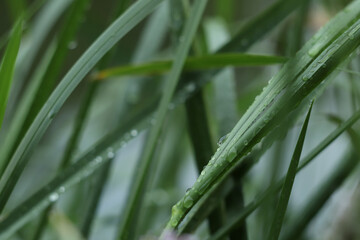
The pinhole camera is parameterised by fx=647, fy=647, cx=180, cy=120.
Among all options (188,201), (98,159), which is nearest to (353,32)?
(188,201)

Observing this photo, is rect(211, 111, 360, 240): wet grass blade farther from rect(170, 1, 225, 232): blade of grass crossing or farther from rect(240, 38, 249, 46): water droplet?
rect(240, 38, 249, 46): water droplet

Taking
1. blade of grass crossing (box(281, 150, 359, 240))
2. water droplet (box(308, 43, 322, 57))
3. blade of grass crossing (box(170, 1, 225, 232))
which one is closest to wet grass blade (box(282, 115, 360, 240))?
blade of grass crossing (box(281, 150, 359, 240))

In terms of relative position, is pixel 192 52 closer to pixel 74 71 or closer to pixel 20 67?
pixel 74 71

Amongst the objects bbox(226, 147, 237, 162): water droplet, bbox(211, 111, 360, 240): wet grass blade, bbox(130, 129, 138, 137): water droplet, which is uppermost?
bbox(130, 129, 138, 137): water droplet

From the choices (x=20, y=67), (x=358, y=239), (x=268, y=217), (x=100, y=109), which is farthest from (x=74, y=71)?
(x=100, y=109)

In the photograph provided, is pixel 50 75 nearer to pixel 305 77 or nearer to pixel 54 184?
pixel 54 184
